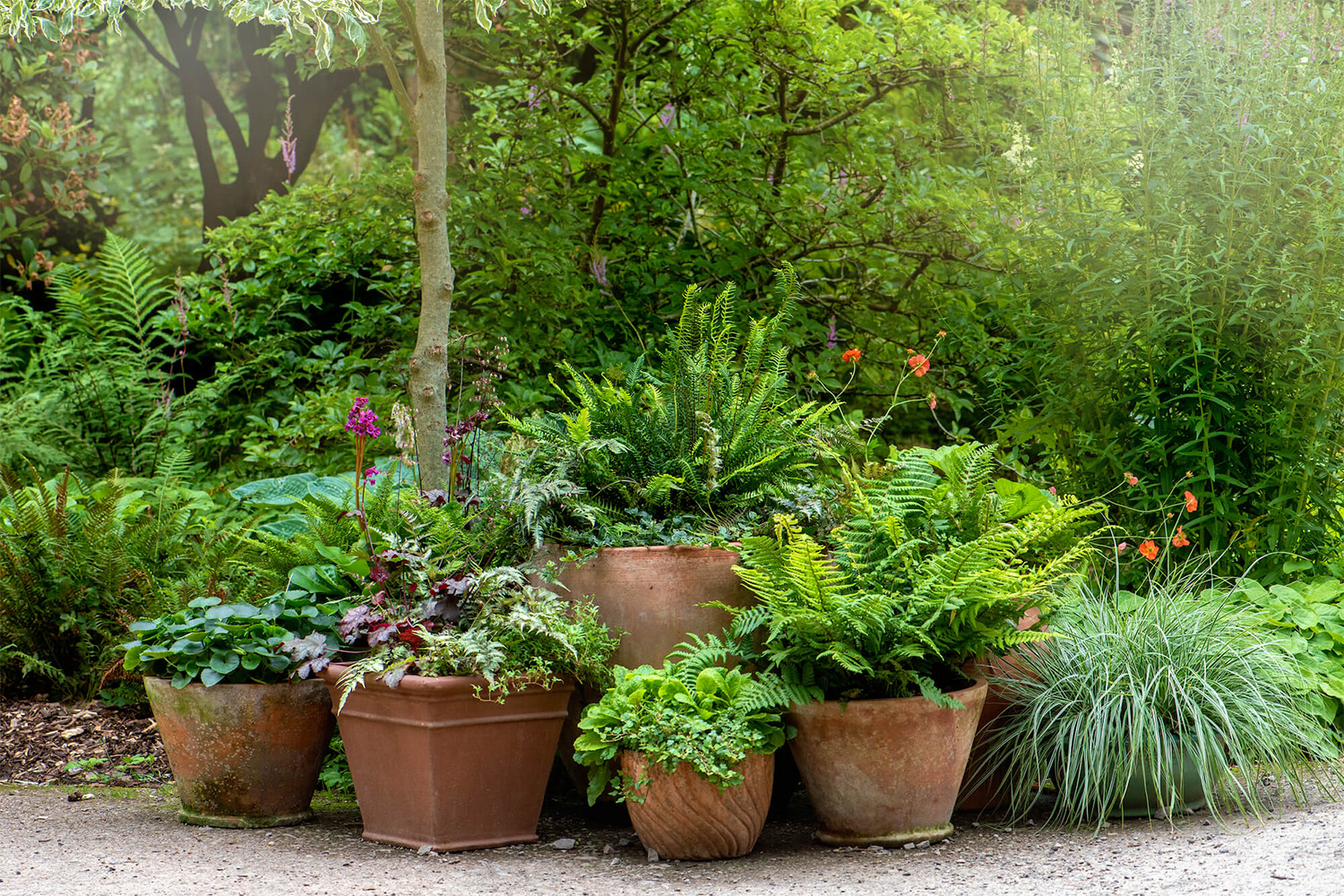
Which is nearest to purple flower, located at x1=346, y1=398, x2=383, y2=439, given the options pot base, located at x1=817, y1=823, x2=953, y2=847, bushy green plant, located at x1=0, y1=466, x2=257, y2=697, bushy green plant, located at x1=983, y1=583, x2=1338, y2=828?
bushy green plant, located at x1=0, y1=466, x2=257, y2=697

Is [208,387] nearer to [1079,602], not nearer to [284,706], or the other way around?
[284,706]

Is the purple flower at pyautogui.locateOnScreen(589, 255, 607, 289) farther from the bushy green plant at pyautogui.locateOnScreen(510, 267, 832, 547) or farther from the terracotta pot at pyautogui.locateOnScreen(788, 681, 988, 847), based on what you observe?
the terracotta pot at pyautogui.locateOnScreen(788, 681, 988, 847)

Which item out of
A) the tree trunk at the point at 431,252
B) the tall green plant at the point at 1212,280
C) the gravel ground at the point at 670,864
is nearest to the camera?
the gravel ground at the point at 670,864

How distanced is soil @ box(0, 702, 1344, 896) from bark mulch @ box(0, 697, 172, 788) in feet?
1.08

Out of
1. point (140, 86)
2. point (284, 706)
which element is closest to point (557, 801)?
point (284, 706)

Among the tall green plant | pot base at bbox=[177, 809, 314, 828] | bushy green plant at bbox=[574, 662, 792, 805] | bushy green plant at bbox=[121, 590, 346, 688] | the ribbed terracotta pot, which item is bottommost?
pot base at bbox=[177, 809, 314, 828]

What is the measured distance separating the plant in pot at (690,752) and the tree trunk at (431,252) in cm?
126

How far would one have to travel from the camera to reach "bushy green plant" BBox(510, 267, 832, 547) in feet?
10.5

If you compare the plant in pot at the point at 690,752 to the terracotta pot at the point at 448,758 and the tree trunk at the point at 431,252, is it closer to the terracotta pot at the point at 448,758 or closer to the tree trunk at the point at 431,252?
the terracotta pot at the point at 448,758

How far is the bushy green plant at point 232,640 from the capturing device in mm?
3131

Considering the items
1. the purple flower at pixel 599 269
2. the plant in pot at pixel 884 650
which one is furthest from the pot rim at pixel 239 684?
the purple flower at pixel 599 269

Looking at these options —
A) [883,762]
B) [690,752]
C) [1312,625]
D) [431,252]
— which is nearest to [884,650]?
[883,762]

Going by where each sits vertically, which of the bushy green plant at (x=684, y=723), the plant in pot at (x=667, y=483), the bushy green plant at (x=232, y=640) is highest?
the plant in pot at (x=667, y=483)

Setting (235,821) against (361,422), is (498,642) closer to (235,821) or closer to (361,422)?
(361,422)
